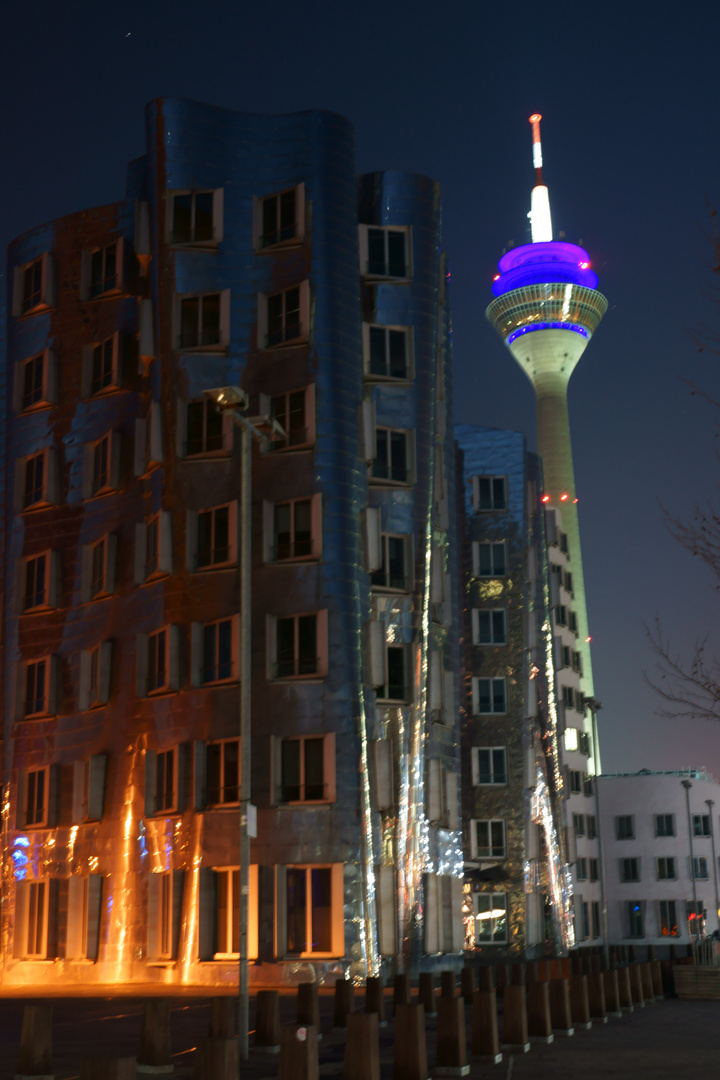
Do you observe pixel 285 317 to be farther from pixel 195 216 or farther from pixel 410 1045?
pixel 410 1045

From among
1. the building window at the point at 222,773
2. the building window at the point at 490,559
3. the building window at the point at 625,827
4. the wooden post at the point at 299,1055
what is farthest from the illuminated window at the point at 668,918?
the wooden post at the point at 299,1055

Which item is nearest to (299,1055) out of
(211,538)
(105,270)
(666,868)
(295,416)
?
(211,538)

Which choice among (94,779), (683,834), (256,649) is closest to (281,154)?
(256,649)

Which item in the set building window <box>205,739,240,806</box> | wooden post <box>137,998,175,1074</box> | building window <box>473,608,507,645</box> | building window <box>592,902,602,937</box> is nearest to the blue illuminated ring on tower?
building window <box>592,902,602,937</box>

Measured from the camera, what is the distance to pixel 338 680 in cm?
3809

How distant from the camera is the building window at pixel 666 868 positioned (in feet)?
292

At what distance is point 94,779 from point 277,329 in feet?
51.1

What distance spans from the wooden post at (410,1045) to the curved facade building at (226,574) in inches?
833

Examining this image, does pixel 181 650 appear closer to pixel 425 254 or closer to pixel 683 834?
pixel 425 254

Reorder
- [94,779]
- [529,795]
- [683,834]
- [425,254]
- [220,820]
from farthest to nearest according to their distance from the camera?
[683,834] → [529,795] → [425,254] → [94,779] → [220,820]

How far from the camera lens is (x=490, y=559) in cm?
6419

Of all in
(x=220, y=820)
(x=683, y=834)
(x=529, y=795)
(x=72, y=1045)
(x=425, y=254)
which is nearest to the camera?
(x=72, y=1045)

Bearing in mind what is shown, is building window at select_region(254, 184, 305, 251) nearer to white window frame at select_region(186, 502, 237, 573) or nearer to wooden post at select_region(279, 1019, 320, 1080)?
white window frame at select_region(186, 502, 237, 573)

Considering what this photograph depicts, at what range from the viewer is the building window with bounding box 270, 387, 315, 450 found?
3978 centimetres
